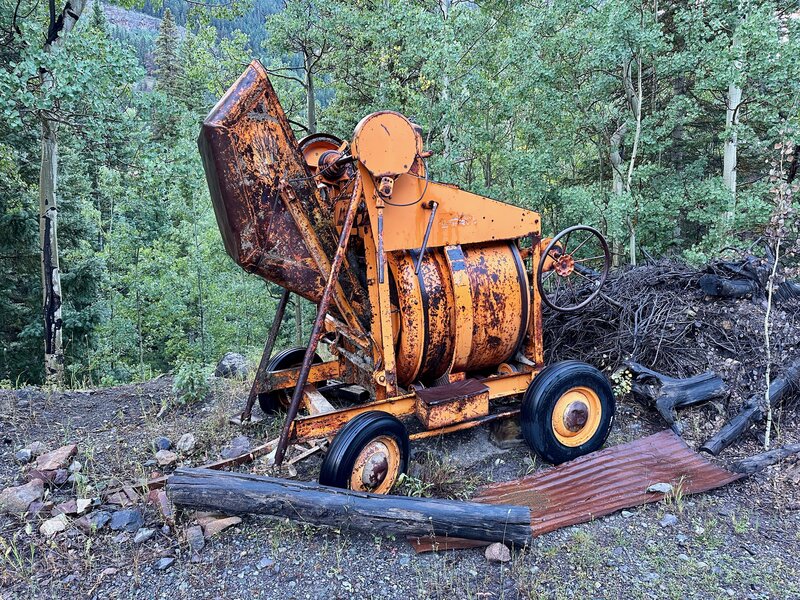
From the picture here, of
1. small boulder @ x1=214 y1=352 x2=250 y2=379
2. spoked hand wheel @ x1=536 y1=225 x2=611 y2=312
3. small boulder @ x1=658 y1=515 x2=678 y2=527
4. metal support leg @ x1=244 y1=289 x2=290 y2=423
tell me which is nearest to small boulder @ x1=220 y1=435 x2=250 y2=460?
metal support leg @ x1=244 y1=289 x2=290 y2=423

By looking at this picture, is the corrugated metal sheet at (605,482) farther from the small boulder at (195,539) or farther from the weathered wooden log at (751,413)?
the small boulder at (195,539)

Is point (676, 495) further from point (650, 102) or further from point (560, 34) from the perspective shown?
point (650, 102)

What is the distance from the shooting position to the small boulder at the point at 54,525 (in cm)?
329

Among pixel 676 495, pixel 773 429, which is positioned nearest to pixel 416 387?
pixel 676 495

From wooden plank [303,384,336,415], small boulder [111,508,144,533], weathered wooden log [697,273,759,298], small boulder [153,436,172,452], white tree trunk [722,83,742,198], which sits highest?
white tree trunk [722,83,742,198]

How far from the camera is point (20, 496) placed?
3570 mm

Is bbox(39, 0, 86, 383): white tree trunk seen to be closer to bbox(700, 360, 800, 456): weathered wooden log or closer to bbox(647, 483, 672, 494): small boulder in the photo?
bbox(647, 483, 672, 494): small boulder

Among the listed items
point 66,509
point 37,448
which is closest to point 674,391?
point 66,509

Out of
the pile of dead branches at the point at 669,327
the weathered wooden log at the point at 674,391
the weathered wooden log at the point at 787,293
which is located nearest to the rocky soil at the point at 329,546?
the weathered wooden log at the point at 674,391

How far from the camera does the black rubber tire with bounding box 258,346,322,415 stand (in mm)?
5066

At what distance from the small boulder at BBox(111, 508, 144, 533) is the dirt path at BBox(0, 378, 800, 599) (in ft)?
0.20

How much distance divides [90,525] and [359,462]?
1787 mm

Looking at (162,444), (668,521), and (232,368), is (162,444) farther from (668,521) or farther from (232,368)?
(668,521)

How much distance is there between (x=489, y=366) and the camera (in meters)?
4.79
